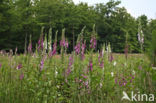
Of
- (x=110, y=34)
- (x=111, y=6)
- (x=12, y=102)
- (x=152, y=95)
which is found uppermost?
(x=111, y=6)

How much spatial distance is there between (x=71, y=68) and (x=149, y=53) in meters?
2.12

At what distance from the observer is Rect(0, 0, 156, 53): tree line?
94.1 ft

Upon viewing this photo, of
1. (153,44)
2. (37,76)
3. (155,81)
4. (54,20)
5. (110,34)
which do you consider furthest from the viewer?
(110,34)

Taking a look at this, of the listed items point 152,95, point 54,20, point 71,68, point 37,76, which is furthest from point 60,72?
point 54,20

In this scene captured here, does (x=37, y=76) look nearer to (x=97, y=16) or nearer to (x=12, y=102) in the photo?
(x=12, y=102)

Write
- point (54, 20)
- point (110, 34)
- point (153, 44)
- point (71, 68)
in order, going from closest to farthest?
point (153, 44), point (71, 68), point (54, 20), point (110, 34)

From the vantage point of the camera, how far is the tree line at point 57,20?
94.1ft

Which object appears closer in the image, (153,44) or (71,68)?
(153,44)

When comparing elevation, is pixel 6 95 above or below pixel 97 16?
below

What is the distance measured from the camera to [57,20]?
35.8 m

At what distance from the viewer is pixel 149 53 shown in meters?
1.85

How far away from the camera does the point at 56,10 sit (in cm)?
3712

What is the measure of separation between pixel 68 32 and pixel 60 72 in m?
34.9

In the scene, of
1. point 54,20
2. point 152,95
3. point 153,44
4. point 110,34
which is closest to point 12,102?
point 152,95
